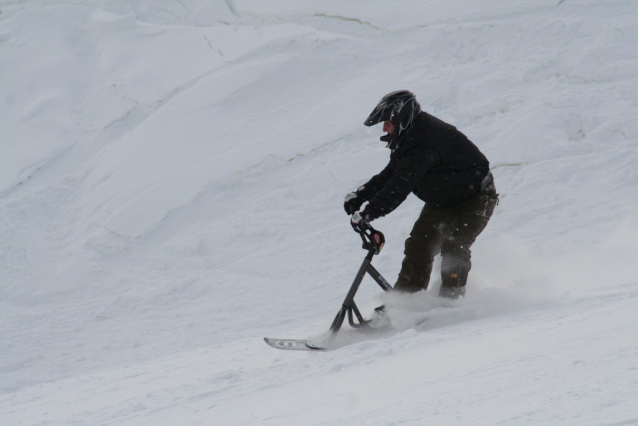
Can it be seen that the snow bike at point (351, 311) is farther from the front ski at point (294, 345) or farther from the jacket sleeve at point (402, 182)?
the jacket sleeve at point (402, 182)

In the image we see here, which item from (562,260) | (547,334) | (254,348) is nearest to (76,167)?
(254,348)

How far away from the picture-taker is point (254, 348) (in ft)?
17.2

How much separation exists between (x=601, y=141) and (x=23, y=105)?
10.2 meters

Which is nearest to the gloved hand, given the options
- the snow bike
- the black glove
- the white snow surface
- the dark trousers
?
the snow bike

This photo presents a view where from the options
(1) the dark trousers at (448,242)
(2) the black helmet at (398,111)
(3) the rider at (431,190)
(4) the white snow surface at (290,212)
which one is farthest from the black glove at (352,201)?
(4) the white snow surface at (290,212)

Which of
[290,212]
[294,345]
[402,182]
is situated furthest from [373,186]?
[290,212]

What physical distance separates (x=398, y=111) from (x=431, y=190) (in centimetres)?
70

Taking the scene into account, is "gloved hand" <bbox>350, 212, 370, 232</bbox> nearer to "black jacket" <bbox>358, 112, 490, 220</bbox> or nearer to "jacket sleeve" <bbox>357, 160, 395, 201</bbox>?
"black jacket" <bbox>358, 112, 490, 220</bbox>

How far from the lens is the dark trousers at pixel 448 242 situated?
15.1 feet

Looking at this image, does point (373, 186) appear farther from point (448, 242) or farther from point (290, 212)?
point (290, 212)

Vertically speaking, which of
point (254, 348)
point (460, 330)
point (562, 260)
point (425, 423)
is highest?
point (425, 423)

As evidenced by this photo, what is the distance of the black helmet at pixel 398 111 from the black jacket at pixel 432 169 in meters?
0.06

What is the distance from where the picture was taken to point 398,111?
4.38 meters

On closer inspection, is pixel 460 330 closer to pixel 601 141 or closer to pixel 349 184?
pixel 349 184
